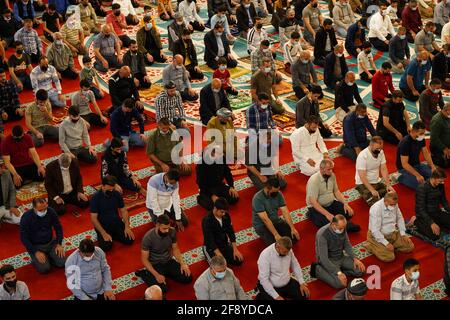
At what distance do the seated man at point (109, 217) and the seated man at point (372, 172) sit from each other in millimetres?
3160

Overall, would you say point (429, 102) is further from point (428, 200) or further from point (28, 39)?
point (28, 39)

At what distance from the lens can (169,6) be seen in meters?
18.4

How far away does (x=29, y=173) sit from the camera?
37.7 ft

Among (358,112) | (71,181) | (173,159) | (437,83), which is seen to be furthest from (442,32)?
(71,181)

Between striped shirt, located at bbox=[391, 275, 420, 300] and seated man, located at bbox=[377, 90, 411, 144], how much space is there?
4224mm

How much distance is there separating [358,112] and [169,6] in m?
7.61

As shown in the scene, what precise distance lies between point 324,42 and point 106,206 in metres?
7.31

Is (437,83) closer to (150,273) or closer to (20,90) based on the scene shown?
(150,273)

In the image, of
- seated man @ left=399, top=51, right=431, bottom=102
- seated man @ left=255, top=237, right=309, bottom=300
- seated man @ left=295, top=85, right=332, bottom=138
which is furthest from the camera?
seated man @ left=399, top=51, right=431, bottom=102

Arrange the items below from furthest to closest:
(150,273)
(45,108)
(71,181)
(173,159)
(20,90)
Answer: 1. (20,90)
2. (45,108)
3. (173,159)
4. (71,181)
5. (150,273)

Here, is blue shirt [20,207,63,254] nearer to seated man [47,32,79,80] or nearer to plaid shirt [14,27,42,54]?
seated man [47,32,79,80]

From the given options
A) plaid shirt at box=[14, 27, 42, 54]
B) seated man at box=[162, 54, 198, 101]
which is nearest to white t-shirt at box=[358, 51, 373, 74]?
seated man at box=[162, 54, 198, 101]

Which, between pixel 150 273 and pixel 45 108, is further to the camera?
pixel 45 108

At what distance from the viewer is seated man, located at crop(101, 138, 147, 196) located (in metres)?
10.7
